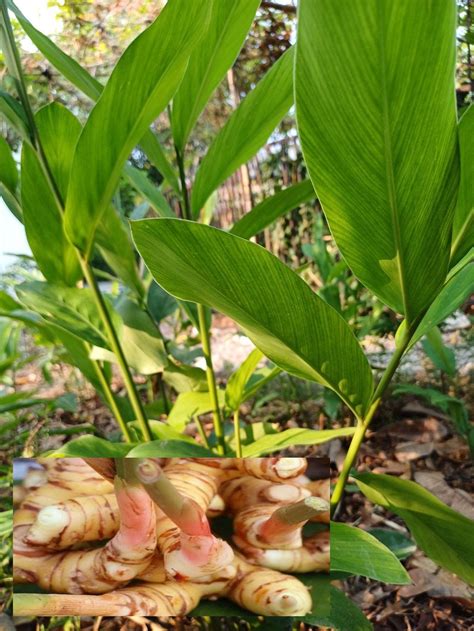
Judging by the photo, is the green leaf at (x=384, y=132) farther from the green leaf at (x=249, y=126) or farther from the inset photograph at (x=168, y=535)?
the green leaf at (x=249, y=126)

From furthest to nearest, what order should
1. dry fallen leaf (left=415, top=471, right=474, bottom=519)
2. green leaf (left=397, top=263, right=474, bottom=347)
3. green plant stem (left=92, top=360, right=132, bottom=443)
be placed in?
dry fallen leaf (left=415, top=471, right=474, bottom=519) < green plant stem (left=92, top=360, right=132, bottom=443) < green leaf (left=397, top=263, right=474, bottom=347)

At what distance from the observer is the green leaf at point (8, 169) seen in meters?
0.86

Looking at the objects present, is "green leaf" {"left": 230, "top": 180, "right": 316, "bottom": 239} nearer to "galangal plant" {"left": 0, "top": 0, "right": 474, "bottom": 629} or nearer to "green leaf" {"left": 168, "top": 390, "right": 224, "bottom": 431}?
"galangal plant" {"left": 0, "top": 0, "right": 474, "bottom": 629}

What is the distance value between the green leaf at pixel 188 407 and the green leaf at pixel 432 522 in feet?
1.20

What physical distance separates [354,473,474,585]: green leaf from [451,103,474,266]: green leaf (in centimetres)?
25

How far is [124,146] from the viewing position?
2.11 feet

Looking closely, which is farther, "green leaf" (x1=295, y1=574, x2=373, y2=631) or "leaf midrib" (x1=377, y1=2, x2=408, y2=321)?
"green leaf" (x1=295, y1=574, x2=373, y2=631)

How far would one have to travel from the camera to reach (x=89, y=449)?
2.15 feet

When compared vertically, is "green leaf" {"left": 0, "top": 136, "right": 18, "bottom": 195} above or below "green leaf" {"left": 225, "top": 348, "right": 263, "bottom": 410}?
above

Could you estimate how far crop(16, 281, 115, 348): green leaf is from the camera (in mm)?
846

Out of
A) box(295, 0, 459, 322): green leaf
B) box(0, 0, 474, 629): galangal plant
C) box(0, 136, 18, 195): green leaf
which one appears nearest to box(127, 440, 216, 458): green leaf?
box(0, 0, 474, 629): galangal plant

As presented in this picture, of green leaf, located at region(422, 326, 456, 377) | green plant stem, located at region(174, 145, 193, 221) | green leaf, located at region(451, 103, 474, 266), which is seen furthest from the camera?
green leaf, located at region(422, 326, 456, 377)

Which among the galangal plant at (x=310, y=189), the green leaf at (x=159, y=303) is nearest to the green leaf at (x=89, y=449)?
the galangal plant at (x=310, y=189)

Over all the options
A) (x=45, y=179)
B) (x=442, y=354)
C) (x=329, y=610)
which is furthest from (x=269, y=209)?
(x=442, y=354)
